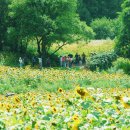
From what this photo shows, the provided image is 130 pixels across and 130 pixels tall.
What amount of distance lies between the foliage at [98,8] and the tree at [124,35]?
139 feet

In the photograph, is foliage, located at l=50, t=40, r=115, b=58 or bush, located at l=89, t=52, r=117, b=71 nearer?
bush, located at l=89, t=52, r=117, b=71

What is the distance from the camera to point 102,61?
38.0 meters

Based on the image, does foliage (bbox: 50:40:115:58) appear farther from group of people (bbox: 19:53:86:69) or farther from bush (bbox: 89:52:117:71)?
Answer: bush (bbox: 89:52:117:71)

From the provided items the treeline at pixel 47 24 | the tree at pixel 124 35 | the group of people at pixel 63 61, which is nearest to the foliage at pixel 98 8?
the treeline at pixel 47 24

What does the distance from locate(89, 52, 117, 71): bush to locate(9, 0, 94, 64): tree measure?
Answer: 139 inches

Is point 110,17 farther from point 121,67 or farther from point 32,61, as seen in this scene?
point 121,67

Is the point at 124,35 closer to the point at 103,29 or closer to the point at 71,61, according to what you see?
the point at 71,61

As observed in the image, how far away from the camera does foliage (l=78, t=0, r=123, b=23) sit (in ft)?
270

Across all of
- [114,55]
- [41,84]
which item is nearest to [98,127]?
[41,84]

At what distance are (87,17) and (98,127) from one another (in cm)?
7776

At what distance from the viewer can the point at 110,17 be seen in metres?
84.9

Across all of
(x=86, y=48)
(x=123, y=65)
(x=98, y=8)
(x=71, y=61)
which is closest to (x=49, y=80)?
(x=123, y=65)

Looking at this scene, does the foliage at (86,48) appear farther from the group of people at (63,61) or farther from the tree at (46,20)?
the tree at (46,20)

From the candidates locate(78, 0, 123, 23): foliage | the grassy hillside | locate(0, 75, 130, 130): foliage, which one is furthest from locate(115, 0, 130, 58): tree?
locate(78, 0, 123, 23): foliage
